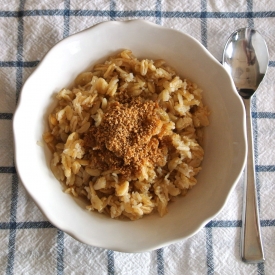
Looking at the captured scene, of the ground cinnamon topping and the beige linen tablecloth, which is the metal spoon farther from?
the ground cinnamon topping

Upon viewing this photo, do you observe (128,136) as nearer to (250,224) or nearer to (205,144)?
(205,144)

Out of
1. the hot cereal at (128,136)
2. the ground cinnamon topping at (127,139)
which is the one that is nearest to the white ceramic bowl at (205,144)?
the hot cereal at (128,136)

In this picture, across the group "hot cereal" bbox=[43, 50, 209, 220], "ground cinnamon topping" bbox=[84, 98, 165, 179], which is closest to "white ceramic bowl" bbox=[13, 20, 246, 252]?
"hot cereal" bbox=[43, 50, 209, 220]

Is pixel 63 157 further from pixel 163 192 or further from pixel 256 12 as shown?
pixel 256 12

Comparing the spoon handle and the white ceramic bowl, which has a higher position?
the white ceramic bowl

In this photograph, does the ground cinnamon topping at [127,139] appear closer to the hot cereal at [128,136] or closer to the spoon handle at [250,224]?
the hot cereal at [128,136]

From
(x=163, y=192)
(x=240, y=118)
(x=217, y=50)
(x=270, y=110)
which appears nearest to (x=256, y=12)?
(x=217, y=50)

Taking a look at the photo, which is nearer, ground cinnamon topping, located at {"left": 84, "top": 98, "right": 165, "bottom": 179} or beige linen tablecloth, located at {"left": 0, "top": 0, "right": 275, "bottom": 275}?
ground cinnamon topping, located at {"left": 84, "top": 98, "right": 165, "bottom": 179}
